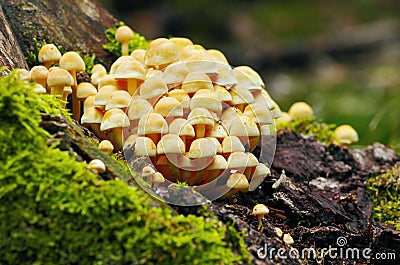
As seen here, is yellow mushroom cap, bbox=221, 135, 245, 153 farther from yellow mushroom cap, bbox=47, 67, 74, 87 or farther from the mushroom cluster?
yellow mushroom cap, bbox=47, 67, 74, 87

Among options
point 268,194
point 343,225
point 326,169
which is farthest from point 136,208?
point 326,169

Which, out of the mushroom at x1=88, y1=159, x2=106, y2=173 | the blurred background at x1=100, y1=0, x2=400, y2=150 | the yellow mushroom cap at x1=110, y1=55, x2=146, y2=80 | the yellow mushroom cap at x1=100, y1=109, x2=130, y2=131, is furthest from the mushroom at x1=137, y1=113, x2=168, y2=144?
the blurred background at x1=100, y1=0, x2=400, y2=150

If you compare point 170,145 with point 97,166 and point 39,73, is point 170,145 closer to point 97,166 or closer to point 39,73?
point 97,166

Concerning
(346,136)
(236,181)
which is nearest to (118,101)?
(236,181)

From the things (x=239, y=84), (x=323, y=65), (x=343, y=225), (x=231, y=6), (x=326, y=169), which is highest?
(x=231, y=6)

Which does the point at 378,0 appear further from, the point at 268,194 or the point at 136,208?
the point at 136,208

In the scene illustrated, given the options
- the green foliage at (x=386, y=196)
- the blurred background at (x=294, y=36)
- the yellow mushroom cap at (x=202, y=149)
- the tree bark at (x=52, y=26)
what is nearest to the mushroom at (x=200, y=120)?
the yellow mushroom cap at (x=202, y=149)
